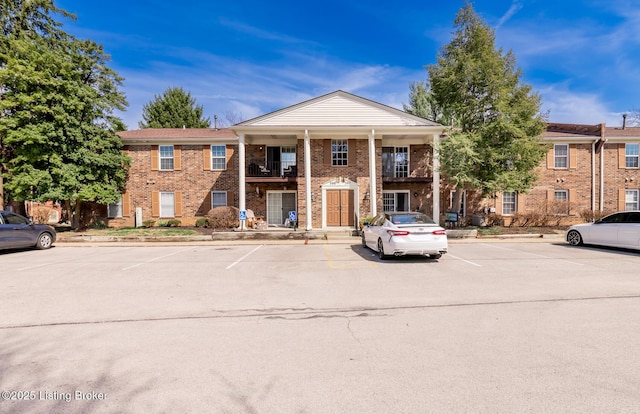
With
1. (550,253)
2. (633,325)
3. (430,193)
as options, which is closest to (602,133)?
(430,193)

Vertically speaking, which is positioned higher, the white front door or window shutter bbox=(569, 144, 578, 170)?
window shutter bbox=(569, 144, 578, 170)

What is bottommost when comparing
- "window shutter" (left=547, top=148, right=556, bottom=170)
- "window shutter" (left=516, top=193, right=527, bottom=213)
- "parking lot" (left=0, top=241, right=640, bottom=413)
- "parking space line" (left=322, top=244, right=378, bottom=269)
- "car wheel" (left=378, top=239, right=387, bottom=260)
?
"parking space line" (left=322, top=244, right=378, bottom=269)

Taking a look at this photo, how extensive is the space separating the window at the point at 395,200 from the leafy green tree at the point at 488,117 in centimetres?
377

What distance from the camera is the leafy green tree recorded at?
579 inches

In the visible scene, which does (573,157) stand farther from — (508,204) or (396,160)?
(396,160)

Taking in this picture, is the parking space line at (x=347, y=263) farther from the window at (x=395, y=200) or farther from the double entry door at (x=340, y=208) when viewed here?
the window at (x=395, y=200)

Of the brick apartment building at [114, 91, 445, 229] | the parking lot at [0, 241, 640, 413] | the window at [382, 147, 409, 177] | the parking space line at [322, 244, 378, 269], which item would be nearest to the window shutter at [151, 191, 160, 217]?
the brick apartment building at [114, 91, 445, 229]

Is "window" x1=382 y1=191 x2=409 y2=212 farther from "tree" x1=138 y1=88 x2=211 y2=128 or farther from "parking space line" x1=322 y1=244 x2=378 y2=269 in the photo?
"tree" x1=138 y1=88 x2=211 y2=128

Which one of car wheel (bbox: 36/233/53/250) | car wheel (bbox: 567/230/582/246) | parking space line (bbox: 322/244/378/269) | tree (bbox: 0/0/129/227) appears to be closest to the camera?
parking space line (bbox: 322/244/378/269)

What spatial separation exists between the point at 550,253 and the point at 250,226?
13.2 meters

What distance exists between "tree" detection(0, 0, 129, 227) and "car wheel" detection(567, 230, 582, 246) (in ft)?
73.1

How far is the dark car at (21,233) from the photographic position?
34.8 feet

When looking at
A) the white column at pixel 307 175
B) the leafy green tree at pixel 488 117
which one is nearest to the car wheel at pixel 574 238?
the leafy green tree at pixel 488 117

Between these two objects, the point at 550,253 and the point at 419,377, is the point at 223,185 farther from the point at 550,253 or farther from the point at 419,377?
the point at 419,377
